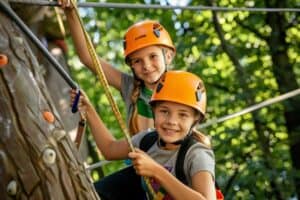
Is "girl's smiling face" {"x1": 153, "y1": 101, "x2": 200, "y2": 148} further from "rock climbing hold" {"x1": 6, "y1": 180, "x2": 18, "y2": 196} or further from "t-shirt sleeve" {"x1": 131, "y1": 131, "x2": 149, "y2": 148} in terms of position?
"rock climbing hold" {"x1": 6, "y1": 180, "x2": 18, "y2": 196}

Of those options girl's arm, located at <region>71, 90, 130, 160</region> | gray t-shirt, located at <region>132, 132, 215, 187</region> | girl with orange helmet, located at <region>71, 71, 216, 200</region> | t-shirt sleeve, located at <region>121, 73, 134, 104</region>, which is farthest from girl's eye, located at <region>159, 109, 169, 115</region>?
t-shirt sleeve, located at <region>121, 73, 134, 104</region>

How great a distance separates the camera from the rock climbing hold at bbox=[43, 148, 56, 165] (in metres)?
1.83

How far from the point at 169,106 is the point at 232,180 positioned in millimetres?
3224

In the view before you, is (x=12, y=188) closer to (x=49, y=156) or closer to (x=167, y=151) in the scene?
(x=49, y=156)

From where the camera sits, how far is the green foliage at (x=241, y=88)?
5715 mm

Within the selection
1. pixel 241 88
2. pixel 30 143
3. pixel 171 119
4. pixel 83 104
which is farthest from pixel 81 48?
pixel 241 88

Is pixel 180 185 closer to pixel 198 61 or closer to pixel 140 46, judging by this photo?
pixel 140 46

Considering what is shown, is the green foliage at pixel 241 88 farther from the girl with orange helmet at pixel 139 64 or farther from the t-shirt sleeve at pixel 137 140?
the t-shirt sleeve at pixel 137 140

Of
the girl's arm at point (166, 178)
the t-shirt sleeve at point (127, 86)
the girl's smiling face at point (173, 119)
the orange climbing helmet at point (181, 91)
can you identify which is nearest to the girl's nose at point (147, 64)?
the t-shirt sleeve at point (127, 86)

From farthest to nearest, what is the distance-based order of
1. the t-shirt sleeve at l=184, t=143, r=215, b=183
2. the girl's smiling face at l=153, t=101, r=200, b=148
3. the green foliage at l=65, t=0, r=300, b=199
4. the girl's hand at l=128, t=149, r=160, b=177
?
the green foliage at l=65, t=0, r=300, b=199 → the girl's smiling face at l=153, t=101, r=200, b=148 → the t-shirt sleeve at l=184, t=143, r=215, b=183 → the girl's hand at l=128, t=149, r=160, b=177

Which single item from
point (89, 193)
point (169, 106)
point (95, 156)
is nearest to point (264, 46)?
point (95, 156)

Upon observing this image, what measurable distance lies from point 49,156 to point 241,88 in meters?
4.56

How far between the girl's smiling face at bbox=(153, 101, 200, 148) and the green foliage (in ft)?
9.86

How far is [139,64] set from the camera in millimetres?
3072
